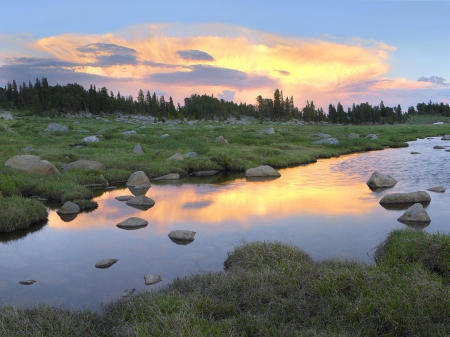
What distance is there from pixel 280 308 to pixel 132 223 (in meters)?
8.91

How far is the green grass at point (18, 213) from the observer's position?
13.8 m

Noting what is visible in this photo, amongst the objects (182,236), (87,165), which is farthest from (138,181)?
(182,236)

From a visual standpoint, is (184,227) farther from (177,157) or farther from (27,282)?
(177,157)

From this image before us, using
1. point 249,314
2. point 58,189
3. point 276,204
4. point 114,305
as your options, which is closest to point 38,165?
point 58,189

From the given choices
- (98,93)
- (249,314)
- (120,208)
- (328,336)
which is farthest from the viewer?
(98,93)

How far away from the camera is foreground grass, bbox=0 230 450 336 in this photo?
5895 millimetres

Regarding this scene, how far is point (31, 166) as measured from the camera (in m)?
21.4

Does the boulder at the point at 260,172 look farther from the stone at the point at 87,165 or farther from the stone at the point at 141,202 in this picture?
the stone at the point at 87,165

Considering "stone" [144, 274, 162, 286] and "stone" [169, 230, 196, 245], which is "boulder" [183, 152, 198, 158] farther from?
"stone" [144, 274, 162, 286]

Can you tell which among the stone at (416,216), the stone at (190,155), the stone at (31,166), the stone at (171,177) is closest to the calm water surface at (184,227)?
the stone at (416,216)

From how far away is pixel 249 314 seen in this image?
629cm

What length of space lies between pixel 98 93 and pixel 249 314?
137 metres

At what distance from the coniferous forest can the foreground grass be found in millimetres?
111357

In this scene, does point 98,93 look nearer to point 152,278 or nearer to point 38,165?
point 38,165
